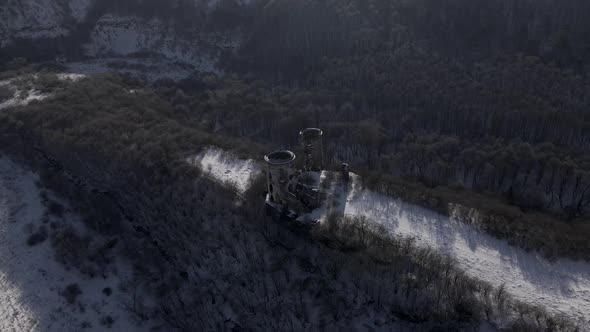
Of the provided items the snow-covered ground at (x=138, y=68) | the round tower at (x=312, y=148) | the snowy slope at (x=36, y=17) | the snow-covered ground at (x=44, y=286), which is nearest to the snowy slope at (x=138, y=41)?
the snow-covered ground at (x=138, y=68)

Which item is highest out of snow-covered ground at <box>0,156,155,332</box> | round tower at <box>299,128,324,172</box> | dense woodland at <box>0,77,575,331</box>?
round tower at <box>299,128,324,172</box>

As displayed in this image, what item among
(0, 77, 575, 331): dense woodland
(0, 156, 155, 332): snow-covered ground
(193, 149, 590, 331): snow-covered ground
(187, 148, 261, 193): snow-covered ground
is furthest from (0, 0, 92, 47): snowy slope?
(193, 149, 590, 331): snow-covered ground

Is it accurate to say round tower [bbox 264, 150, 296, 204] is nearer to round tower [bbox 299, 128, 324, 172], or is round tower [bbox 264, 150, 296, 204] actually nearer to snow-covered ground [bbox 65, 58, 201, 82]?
round tower [bbox 299, 128, 324, 172]

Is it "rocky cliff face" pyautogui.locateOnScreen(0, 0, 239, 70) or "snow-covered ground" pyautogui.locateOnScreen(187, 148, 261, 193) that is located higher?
"rocky cliff face" pyautogui.locateOnScreen(0, 0, 239, 70)

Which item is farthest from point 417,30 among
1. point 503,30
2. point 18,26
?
point 18,26

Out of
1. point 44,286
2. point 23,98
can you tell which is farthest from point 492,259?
point 23,98
